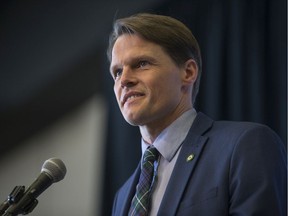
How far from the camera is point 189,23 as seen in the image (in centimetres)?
246

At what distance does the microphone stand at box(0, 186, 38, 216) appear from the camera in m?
0.92

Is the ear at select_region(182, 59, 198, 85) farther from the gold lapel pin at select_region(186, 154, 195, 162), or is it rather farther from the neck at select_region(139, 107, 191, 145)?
the gold lapel pin at select_region(186, 154, 195, 162)

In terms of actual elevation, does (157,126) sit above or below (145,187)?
above

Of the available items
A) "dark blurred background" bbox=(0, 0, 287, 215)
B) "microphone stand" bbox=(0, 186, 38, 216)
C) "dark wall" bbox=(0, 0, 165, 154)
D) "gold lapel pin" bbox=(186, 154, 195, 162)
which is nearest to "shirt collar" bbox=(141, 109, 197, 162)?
"gold lapel pin" bbox=(186, 154, 195, 162)

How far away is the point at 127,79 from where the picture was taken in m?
1.36

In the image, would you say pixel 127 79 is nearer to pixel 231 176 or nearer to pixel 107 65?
pixel 231 176

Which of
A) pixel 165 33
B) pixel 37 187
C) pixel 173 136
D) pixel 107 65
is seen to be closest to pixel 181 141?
pixel 173 136

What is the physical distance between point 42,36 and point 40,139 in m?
0.66

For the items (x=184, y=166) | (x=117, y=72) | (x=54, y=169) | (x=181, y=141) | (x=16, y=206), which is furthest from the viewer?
(x=117, y=72)

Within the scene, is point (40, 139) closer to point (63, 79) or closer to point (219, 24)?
point (63, 79)

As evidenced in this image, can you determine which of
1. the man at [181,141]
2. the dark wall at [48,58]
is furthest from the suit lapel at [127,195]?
the dark wall at [48,58]

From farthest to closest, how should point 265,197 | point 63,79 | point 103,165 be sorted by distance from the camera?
point 63,79, point 103,165, point 265,197

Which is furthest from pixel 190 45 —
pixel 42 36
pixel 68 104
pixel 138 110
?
pixel 42 36

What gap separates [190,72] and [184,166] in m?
0.39
